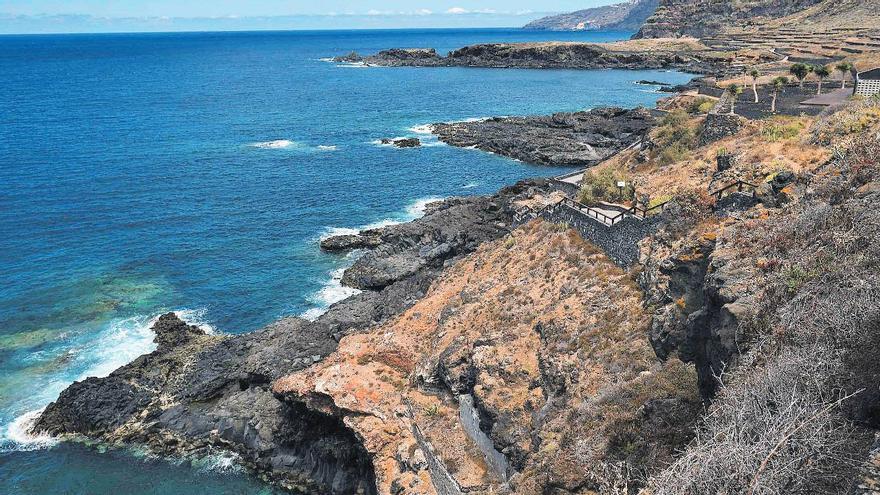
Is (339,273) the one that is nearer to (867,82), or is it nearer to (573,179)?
(573,179)

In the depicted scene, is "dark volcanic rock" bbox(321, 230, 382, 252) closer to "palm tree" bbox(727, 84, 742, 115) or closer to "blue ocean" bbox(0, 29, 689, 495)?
"blue ocean" bbox(0, 29, 689, 495)

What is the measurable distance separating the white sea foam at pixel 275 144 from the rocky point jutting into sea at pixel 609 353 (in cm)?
5052

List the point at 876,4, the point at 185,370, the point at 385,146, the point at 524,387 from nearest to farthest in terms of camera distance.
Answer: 1. the point at 524,387
2. the point at 185,370
3. the point at 385,146
4. the point at 876,4

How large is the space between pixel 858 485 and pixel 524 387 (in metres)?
15.0

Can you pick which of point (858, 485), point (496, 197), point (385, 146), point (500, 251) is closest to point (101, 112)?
point (385, 146)

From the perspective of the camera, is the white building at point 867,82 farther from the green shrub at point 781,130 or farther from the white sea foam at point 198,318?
the white sea foam at point 198,318

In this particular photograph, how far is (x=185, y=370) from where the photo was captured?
37.8 meters

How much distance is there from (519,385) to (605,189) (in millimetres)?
16612

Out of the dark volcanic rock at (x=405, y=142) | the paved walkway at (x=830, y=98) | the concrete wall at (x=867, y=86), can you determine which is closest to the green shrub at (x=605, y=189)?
the paved walkway at (x=830, y=98)

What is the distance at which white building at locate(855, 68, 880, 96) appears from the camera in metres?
39.5

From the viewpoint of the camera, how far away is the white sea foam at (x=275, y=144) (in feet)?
316

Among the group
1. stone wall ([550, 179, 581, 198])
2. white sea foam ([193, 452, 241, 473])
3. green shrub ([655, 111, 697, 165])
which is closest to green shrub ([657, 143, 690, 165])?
green shrub ([655, 111, 697, 165])

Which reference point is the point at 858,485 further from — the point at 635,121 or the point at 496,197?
the point at 635,121

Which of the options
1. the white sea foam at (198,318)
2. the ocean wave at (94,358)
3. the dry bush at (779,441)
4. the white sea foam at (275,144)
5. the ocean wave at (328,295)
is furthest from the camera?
the white sea foam at (275,144)
